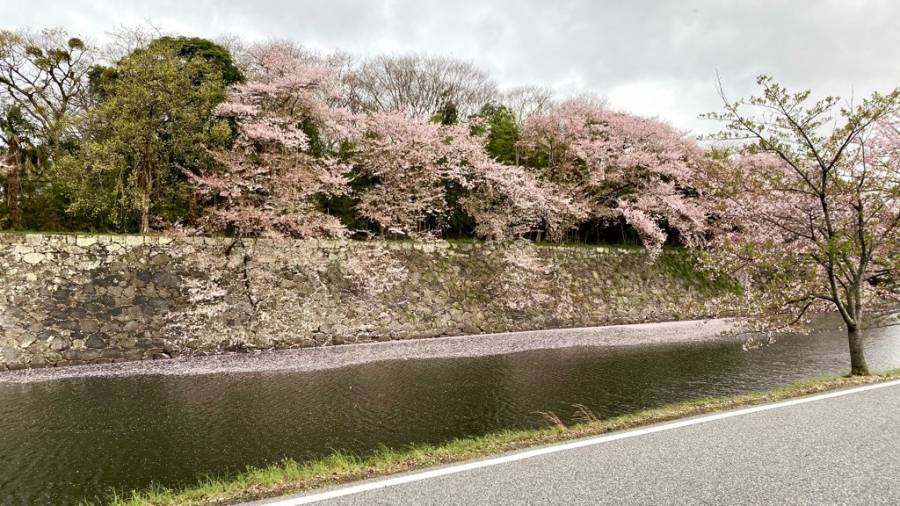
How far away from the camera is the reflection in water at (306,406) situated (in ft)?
20.2

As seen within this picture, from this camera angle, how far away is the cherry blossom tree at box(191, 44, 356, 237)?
16.3 m

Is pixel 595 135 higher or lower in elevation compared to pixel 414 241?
higher

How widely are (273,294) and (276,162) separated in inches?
194

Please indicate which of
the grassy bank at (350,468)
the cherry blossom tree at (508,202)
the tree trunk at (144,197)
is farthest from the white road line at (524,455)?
the cherry blossom tree at (508,202)

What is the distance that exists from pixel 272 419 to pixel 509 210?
15152mm

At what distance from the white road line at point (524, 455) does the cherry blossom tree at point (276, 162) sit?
13.3 meters

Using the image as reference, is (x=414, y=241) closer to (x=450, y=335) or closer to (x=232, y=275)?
(x=450, y=335)

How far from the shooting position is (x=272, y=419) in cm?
795

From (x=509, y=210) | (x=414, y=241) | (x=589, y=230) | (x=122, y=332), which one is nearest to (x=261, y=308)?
(x=122, y=332)

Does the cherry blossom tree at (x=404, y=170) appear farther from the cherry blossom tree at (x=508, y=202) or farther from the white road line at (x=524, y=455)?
the white road line at (x=524, y=455)

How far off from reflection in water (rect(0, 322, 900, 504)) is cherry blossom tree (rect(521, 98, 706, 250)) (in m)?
11.7

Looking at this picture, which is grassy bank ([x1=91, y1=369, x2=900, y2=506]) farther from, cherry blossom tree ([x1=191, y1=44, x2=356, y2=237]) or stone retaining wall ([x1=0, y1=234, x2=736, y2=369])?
cherry blossom tree ([x1=191, y1=44, x2=356, y2=237])

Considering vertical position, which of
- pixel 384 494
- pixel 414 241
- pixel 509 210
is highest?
pixel 509 210

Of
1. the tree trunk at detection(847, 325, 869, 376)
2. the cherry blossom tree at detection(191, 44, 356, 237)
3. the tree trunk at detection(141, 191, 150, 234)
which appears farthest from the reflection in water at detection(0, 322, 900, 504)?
the cherry blossom tree at detection(191, 44, 356, 237)
